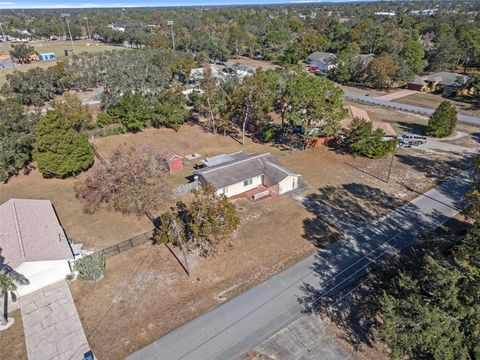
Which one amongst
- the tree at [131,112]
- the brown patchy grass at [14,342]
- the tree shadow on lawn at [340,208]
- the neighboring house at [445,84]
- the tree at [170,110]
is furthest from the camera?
the neighboring house at [445,84]

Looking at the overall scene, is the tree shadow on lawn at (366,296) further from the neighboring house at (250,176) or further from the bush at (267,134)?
the bush at (267,134)

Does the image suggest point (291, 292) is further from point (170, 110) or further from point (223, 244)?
point (170, 110)

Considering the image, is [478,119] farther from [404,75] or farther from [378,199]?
[378,199]

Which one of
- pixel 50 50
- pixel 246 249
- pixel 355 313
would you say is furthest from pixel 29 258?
pixel 50 50

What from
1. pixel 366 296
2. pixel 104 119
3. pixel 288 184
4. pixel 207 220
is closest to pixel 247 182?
pixel 288 184

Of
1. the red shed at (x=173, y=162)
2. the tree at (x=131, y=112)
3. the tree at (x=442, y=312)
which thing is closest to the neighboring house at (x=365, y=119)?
the red shed at (x=173, y=162)

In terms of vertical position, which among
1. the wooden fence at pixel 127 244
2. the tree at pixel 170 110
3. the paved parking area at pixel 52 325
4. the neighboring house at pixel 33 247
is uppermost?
the tree at pixel 170 110

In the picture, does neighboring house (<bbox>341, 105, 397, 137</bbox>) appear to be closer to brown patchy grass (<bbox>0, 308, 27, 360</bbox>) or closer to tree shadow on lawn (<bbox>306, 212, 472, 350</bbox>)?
tree shadow on lawn (<bbox>306, 212, 472, 350</bbox>)
